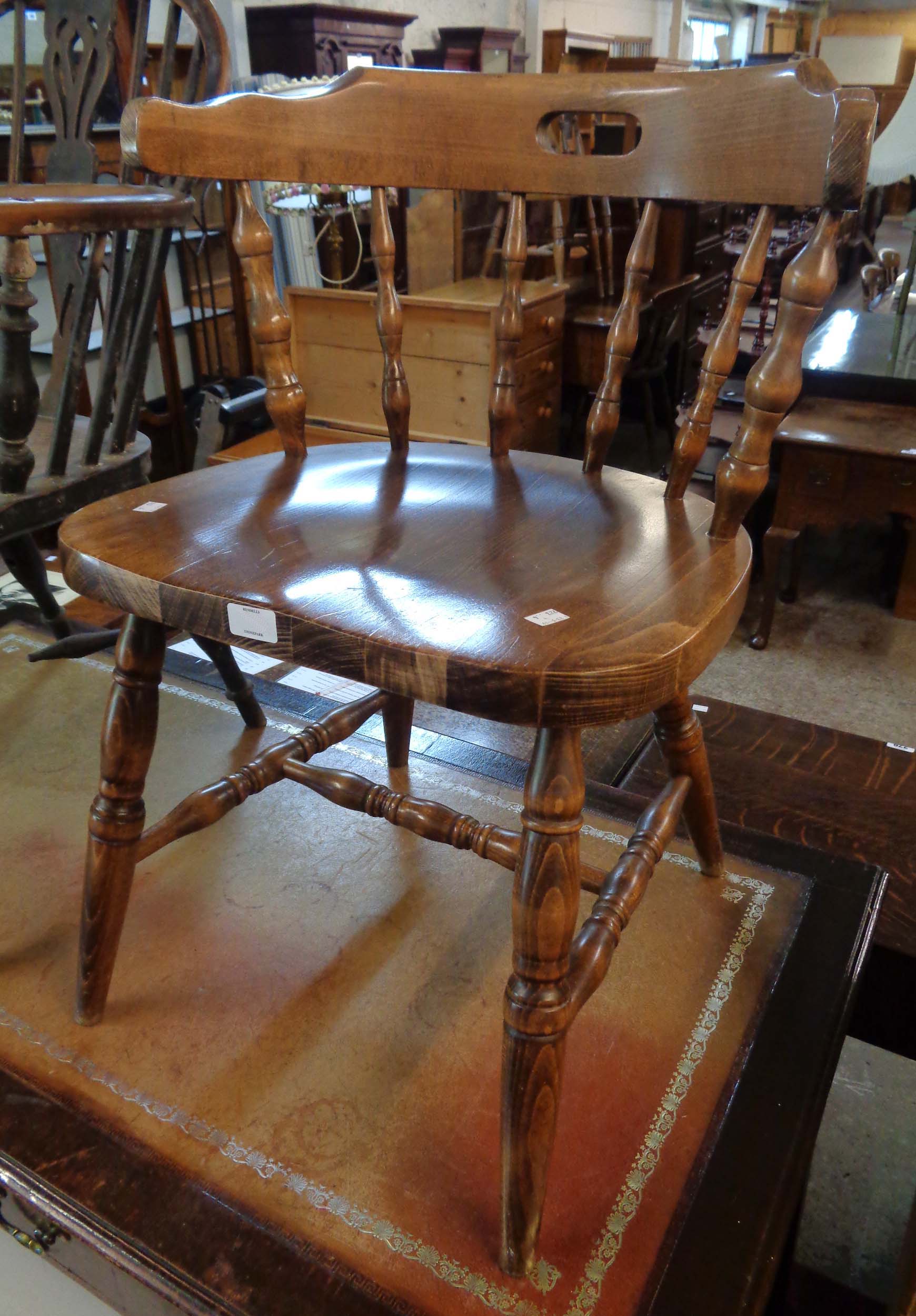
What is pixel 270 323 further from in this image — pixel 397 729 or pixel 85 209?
pixel 397 729

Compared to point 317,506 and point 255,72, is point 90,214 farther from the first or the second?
point 255,72

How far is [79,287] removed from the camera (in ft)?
3.43

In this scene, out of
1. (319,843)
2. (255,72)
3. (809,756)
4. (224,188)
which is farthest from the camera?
(255,72)

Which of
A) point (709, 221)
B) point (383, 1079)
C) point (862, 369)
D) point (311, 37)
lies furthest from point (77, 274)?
point (709, 221)

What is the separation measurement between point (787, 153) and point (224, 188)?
208 centimetres

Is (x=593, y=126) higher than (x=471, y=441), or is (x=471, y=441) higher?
(x=593, y=126)

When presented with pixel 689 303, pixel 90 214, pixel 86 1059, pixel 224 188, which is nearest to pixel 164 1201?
pixel 86 1059

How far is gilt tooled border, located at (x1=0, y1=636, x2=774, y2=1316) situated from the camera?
65 cm

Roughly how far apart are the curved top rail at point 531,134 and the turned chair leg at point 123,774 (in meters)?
0.39

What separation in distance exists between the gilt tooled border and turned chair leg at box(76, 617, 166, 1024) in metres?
0.13

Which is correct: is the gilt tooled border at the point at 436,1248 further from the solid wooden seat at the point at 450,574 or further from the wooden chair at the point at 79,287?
the wooden chair at the point at 79,287

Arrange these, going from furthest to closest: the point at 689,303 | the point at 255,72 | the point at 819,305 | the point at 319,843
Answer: the point at 689,303
the point at 255,72
the point at 319,843
the point at 819,305

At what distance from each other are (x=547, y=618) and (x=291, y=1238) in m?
0.47

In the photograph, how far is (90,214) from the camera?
0.79 metres
